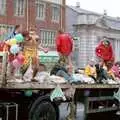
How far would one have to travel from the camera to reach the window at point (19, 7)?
180 feet

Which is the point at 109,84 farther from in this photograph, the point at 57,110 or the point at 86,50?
the point at 86,50

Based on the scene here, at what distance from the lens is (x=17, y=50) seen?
11.8 metres

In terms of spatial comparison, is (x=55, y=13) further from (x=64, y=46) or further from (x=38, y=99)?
(x=38, y=99)

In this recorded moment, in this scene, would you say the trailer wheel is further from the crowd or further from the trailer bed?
the crowd

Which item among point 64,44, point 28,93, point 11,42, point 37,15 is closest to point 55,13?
point 37,15

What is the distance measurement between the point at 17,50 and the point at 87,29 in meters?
54.5

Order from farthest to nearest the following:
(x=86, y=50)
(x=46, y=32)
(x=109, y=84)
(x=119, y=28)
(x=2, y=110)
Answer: (x=119, y=28)
(x=86, y=50)
(x=46, y=32)
(x=109, y=84)
(x=2, y=110)

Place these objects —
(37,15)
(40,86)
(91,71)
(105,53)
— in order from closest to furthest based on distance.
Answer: (40,86) → (91,71) → (105,53) → (37,15)

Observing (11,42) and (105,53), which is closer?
(11,42)

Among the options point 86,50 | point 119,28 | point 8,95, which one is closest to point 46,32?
point 86,50

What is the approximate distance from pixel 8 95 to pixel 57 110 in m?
1.50

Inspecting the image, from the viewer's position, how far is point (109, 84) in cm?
1452

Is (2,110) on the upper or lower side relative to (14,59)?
lower

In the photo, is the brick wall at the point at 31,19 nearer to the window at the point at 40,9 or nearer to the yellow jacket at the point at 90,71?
the window at the point at 40,9
